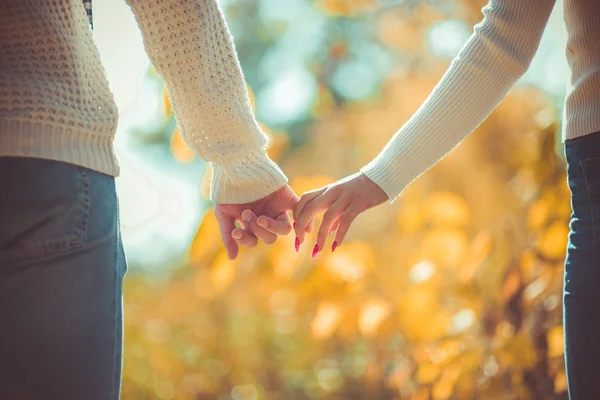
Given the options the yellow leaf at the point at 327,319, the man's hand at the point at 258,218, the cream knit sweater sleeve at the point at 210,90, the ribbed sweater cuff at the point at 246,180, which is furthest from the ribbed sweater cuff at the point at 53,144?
the yellow leaf at the point at 327,319

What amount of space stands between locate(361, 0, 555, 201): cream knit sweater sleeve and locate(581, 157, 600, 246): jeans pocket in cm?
26

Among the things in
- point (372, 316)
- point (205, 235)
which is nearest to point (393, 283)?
point (372, 316)

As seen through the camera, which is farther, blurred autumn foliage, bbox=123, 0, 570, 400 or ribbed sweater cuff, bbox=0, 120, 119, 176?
blurred autumn foliage, bbox=123, 0, 570, 400

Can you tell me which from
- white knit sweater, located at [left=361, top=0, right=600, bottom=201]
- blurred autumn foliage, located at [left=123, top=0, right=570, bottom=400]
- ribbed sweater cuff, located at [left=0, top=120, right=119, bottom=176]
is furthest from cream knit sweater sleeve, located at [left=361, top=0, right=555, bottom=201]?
ribbed sweater cuff, located at [left=0, top=120, right=119, bottom=176]

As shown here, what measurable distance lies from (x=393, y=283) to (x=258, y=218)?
33.6 inches

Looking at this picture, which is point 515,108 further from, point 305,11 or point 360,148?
point 305,11

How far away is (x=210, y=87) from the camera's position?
3.38ft

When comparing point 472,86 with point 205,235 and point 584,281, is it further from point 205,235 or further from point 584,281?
point 205,235

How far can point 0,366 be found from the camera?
2.38ft

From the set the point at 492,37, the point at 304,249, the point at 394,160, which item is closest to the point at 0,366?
the point at 394,160

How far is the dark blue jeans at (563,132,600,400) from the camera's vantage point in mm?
885

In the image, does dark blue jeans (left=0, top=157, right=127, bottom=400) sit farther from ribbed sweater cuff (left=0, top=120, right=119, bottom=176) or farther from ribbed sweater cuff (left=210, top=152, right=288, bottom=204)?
ribbed sweater cuff (left=210, top=152, right=288, bottom=204)

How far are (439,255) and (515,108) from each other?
0.52 metres

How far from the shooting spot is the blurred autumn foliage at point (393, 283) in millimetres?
1673
